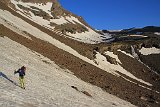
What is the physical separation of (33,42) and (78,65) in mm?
8054

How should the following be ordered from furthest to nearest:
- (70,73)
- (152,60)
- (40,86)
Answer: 1. (152,60)
2. (70,73)
3. (40,86)

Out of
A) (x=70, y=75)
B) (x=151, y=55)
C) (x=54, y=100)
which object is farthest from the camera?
(x=151, y=55)

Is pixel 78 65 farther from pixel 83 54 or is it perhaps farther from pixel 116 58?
pixel 116 58

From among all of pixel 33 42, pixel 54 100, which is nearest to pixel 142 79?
pixel 33 42

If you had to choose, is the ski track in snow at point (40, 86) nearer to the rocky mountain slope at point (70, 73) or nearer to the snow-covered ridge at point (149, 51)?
the rocky mountain slope at point (70, 73)

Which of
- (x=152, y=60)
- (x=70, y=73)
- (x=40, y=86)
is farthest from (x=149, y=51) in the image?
(x=40, y=86)

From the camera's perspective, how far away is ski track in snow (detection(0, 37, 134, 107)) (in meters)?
27.2

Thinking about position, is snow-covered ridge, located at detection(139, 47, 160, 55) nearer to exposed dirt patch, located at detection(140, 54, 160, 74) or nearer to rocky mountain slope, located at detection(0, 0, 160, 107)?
rocky mountain slope, located at detection(0, 0, 160, 107)

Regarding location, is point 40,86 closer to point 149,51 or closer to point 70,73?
point 70,73

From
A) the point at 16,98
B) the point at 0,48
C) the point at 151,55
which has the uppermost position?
the point at 151,55

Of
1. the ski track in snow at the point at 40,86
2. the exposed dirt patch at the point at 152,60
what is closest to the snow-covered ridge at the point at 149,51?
the exposed dirt patch at the point at 152,60

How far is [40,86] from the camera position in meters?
33.1

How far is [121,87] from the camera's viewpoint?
50.1 meters

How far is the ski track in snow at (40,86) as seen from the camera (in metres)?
27.2
